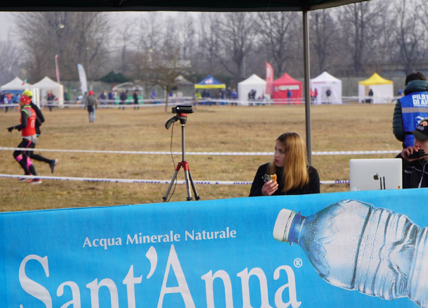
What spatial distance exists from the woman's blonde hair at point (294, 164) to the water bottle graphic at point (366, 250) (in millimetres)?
754

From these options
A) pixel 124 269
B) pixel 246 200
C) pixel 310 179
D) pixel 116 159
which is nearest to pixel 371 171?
pixel 310 179

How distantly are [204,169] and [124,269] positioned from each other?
900 cm

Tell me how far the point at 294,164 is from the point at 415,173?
1228 millimetres

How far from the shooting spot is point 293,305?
10.3 ft

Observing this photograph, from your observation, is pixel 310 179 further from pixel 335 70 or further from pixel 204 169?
pixel 335 70

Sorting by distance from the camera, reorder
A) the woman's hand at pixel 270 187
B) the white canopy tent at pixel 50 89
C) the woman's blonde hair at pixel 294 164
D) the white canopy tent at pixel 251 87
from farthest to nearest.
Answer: the white canopy tent at pixel 251 87, the white canopy tent at pixel 50 89, the woman's blonde hair at pixel 294 164, the woman's hand at pixel 270 187

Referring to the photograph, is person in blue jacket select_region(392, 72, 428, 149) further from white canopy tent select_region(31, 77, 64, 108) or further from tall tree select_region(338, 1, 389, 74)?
tall tree select_region(338, 1, 389, 74)

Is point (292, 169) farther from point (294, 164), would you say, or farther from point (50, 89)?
point (50, 89)

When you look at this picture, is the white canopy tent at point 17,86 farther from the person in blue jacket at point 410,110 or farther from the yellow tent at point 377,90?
the person in blue jacket at point 410,110

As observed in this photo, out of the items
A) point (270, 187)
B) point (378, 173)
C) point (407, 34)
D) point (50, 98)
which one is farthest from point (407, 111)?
point (407, 34)

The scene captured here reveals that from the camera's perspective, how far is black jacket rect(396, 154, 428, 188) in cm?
446

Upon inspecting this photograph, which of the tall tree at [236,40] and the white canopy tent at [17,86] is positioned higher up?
the tall tree at [236,40]

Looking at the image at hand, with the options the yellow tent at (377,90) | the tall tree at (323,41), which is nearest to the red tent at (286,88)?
the yellow tent at (377,90)

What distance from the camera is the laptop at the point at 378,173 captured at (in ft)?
13.9
